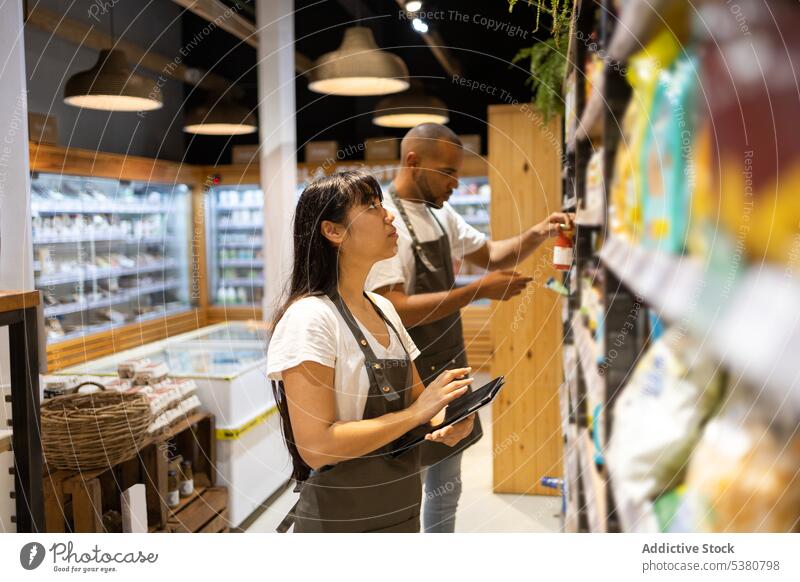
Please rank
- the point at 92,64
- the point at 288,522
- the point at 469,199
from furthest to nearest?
the point at 469,199
the point at 92,64
the point at 288,522

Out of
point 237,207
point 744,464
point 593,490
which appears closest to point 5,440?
point 593,490

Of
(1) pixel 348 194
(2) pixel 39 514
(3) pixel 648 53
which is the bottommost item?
(2) pixel 39 514

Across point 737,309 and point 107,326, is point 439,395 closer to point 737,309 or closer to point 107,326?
point 737,309

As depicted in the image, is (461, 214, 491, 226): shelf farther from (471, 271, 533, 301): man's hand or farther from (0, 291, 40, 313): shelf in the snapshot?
(0, 291, 40, 313): shelf

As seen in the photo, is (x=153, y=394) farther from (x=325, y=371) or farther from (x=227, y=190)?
(x=227, y=190)

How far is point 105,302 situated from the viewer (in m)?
6.90

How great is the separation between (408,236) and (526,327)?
1.90m

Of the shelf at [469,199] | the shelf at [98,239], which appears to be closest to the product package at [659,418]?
the shelf at [98,239]

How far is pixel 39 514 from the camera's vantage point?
212cm

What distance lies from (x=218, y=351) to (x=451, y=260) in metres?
2.01

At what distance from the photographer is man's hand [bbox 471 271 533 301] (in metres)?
2.23

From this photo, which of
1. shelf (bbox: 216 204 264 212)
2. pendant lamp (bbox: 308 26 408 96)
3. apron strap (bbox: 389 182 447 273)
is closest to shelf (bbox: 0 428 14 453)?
apron strap (bbox: 389 182 447 273)
